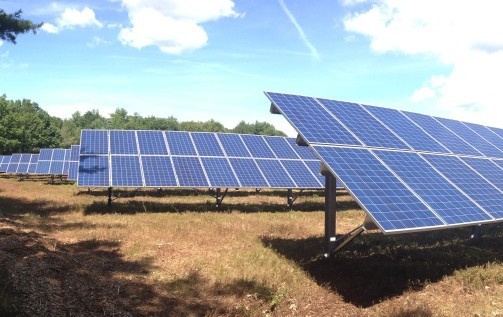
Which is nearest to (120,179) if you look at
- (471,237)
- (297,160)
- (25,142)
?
(297,160)

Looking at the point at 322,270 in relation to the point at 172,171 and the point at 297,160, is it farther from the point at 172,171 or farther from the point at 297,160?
the point at 297,160

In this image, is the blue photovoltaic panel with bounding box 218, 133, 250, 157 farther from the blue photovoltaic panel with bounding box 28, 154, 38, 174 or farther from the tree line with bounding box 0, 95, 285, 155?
the tree line with bounding box 0, 95, 285, 155

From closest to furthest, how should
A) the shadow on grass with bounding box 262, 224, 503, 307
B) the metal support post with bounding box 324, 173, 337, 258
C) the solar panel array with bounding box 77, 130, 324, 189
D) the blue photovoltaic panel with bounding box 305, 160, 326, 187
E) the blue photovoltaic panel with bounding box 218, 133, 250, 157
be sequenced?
the shadow on grass with bounding box 262, 224, 503, 307
the metal support post with bounding box 324, 173, 337, 258
the solar panel array with bounding box 77, 130, 324, 189
the blue photovoltaic panel with bounding box 305, 160, 326, 187
the blue photovoltaic panel with bounding box 218, 133, 250, 157

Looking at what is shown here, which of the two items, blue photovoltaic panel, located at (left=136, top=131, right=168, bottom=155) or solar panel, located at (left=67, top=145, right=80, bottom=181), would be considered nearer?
blue photovoltaic panel, located at (left=136, top=131, right=168, bottom=155)

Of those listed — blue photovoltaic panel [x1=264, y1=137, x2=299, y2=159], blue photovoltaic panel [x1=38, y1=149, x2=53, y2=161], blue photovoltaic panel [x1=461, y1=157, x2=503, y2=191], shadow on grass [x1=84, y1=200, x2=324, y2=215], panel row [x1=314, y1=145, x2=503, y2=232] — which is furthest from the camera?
blue photovoltaic panel [x1=38, y1=149, x2=53, y2=161]

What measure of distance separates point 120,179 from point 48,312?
15525 millimetres

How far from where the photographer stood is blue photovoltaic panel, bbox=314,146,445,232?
31.6 feet

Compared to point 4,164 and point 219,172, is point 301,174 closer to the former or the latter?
point 219,172

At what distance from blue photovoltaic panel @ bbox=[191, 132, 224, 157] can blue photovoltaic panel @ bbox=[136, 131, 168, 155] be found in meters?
2.63

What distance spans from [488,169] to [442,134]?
9.70 ft

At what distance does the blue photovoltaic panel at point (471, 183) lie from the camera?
12.6 metres

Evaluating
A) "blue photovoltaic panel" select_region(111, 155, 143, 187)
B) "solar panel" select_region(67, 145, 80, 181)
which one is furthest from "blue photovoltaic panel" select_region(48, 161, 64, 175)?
"blue photovoltaic panel" select_region(111, 155, 143, 187)

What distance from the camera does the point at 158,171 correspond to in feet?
82.0

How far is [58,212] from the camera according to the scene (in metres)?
22.2
